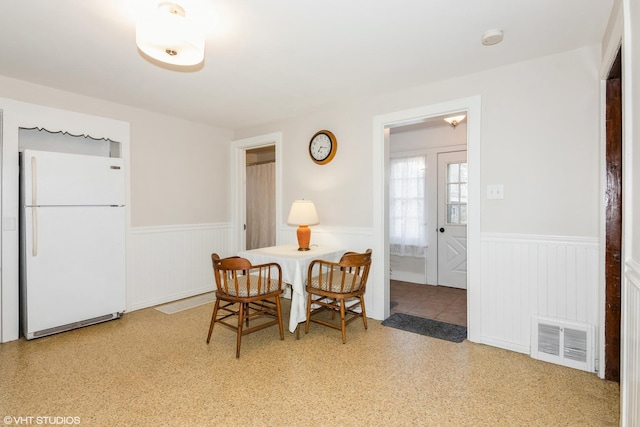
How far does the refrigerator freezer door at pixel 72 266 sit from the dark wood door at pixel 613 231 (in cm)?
426

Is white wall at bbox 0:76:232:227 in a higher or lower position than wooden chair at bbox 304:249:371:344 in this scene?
higher

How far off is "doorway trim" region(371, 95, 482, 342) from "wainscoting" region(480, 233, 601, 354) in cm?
7

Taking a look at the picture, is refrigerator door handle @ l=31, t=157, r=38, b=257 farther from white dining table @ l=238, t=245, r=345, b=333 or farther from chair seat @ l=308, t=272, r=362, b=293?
chair seat @ l=308, t=272, r=362, b=293

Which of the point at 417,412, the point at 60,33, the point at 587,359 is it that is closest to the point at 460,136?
the point at 587,359

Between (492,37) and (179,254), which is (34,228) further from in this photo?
(492,37)

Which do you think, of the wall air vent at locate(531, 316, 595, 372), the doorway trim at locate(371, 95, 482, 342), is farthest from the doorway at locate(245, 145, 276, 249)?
the wall air vent at locate(531, 316, 595, 372)

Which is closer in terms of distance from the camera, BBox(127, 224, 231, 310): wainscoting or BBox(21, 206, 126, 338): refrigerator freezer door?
BBox(21, 206, 126, 338): refrigerator freezer door

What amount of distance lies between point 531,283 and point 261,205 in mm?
4387

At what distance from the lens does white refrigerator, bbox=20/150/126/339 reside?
2.94 meters

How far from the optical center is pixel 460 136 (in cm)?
477

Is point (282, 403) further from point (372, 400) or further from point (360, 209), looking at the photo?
point (360, 209)

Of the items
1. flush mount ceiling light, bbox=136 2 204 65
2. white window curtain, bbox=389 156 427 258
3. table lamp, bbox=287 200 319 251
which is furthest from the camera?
white window curtain, bbox=389 156 427 258

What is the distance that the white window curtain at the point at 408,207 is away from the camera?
5.06 m

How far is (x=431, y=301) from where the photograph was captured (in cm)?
416
